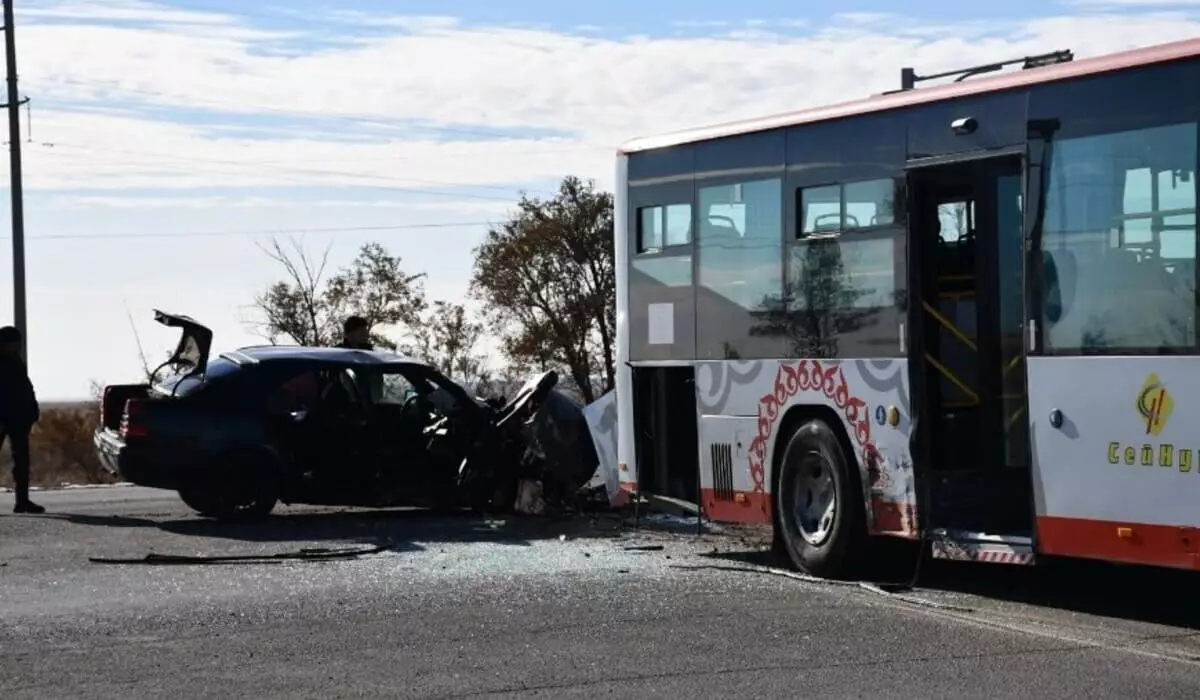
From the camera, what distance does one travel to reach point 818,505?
13414 mm

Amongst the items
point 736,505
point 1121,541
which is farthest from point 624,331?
point 1121,541

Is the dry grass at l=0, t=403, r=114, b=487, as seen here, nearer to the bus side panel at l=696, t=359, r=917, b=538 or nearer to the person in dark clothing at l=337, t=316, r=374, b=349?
the person in dark clothing at l=337, t=316, r=374, b=349

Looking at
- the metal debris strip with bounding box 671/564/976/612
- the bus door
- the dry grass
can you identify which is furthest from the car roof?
the dry grass

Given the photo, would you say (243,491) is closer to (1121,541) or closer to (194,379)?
(194,379)

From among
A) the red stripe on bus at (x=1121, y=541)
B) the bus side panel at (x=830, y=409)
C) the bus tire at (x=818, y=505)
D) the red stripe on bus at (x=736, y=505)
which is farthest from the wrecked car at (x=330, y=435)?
the red stripe on bus at (x=1121, y=541)

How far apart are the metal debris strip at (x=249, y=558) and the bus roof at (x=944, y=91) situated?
12.3ft

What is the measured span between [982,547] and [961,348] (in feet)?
4.22

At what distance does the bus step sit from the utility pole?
1061 inches

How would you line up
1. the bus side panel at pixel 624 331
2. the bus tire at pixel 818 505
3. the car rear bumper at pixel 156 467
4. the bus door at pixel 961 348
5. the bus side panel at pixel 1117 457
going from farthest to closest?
1. the car rear bumper at pixel 156 467
2. the bus side panel at pixel 624 331
3. the bus tire at pixel 818 505
4. the bus door at pixel 961 348
5. the bus side panel at pixel 1117 457

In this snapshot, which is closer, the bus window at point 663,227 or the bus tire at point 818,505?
the bus tire at point 818,505

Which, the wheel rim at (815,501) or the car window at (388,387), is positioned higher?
the car window at (388,387)

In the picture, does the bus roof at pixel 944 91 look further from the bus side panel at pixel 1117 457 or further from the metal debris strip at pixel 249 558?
the metal debris strip at pixel 249 558

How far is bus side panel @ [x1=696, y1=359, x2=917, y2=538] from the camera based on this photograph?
1252 centimetres

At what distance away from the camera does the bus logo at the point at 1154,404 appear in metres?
10.3
